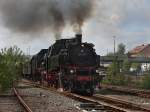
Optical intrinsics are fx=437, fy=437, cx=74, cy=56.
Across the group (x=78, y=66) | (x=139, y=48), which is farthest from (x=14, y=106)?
(x=139, y=48)

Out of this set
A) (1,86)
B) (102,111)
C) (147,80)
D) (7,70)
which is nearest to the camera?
(102,111)

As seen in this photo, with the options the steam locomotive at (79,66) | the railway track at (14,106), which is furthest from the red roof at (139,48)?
the railway track at (14,106)

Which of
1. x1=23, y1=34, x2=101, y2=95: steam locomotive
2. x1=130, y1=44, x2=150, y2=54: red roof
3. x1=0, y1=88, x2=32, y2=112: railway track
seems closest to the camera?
x1=0, y1=88, x2=32, y2=112: railway track

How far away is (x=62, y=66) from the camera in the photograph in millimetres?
26078

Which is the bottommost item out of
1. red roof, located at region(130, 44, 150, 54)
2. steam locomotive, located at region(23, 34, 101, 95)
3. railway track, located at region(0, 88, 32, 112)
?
railway track, located at region(0, 88, 32, 112)

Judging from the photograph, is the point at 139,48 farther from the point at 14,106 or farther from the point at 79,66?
the point at 14,106

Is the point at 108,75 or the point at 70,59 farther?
the point at 108,75

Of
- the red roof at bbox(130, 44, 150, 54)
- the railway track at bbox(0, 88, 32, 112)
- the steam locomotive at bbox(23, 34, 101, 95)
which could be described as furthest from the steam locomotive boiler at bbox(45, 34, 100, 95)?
the red roof at bbox(130, 44, 150, 54)

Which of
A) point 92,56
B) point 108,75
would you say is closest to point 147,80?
point 108,75

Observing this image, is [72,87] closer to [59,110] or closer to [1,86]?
[1,86]

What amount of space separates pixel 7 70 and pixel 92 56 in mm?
6452

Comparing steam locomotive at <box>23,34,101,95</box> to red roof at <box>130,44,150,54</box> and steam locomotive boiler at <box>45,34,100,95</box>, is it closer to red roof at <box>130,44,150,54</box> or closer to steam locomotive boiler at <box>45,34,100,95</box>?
steam locomotive boiler at <box>45,34,100,95</box>

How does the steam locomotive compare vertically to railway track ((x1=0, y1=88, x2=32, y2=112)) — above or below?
above

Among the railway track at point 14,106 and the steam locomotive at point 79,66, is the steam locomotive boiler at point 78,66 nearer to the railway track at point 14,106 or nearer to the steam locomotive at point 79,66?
the steam locomotive at point 79,66
